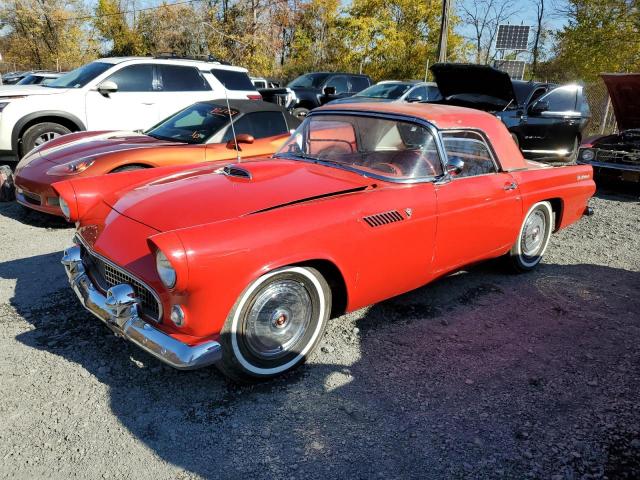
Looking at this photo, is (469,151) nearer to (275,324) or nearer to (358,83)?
(275,324)

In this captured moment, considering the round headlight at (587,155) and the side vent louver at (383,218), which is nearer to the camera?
the side vent louver at (383,218)

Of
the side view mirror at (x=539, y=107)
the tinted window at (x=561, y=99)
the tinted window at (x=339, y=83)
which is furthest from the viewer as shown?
the tinted window at (x=339, y=83)

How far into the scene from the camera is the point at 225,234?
8.02ft

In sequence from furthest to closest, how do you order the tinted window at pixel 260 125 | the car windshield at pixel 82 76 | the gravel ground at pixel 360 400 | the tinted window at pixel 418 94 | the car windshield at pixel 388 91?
the car windshield at pixel 388 91
the tinted window at pixel 418 94
the car windshield at pixel 82 76
the tinted window at pixel 260 125
the gravel ground at pixel 360 400

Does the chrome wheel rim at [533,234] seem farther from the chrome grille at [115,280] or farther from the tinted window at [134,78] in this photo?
the tinted window at [134,78]

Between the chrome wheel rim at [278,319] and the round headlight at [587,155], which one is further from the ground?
the chrome wheel rim at [278,319]

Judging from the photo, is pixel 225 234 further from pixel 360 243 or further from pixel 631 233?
pixel 631 233

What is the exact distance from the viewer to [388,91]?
11531 millimetres

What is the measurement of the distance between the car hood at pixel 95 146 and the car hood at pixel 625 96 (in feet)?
22.9

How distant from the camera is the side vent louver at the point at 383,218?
299 cm

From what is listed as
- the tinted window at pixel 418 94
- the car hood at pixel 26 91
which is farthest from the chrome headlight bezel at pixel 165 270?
the tinted window at pixel 418 94

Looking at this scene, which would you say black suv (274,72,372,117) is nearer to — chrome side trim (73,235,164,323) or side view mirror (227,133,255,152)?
side view mirror (227,133,255,152)

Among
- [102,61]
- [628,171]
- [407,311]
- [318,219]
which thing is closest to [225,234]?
[318,219]

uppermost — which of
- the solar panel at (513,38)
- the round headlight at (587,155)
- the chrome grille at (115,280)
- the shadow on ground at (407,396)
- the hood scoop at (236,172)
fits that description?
the solar panel at (513,38)
